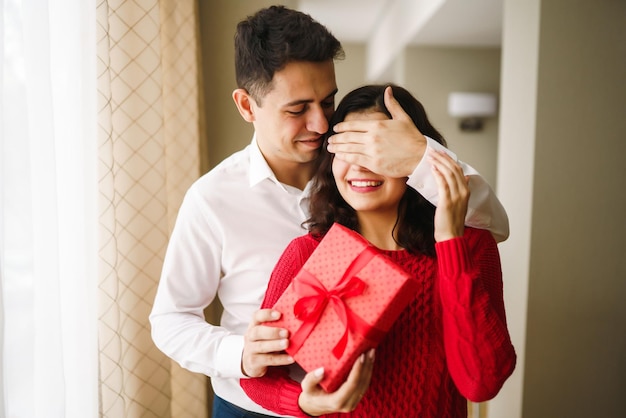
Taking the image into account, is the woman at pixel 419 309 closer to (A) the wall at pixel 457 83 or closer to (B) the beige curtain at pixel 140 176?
(B) the beige curtain at pixel 140 176

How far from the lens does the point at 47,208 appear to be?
3.73ft

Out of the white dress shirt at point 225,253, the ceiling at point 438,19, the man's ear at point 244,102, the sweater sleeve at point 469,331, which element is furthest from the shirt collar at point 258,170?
the ceiling at point 438,19

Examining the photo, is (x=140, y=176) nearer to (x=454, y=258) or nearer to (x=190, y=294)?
(x=190, y=294)

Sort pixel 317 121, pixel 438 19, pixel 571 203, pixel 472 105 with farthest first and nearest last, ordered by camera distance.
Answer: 1. pixel 472 105
2. pixel 438 19
3. pixel 571 203
4. pixel 317 121

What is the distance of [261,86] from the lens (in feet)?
4.44

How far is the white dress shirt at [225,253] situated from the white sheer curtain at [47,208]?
25 cm

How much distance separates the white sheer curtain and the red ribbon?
0.65 m

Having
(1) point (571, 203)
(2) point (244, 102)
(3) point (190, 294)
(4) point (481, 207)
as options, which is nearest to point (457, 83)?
(1) point (571, 203)

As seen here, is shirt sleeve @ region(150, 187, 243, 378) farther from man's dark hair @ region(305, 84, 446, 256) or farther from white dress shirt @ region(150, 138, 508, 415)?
man's dark hair @ region(305, 84, 446, 256)

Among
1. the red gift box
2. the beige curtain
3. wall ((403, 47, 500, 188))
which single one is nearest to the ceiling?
wall ((403, 47, 500, 188))

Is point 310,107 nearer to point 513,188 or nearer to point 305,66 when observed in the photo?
point 305,66

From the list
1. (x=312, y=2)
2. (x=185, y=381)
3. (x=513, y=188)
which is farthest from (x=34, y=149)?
(x=312, y=2)

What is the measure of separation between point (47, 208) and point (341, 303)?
31.5 inches

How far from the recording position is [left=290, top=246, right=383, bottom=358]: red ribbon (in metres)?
0.87
